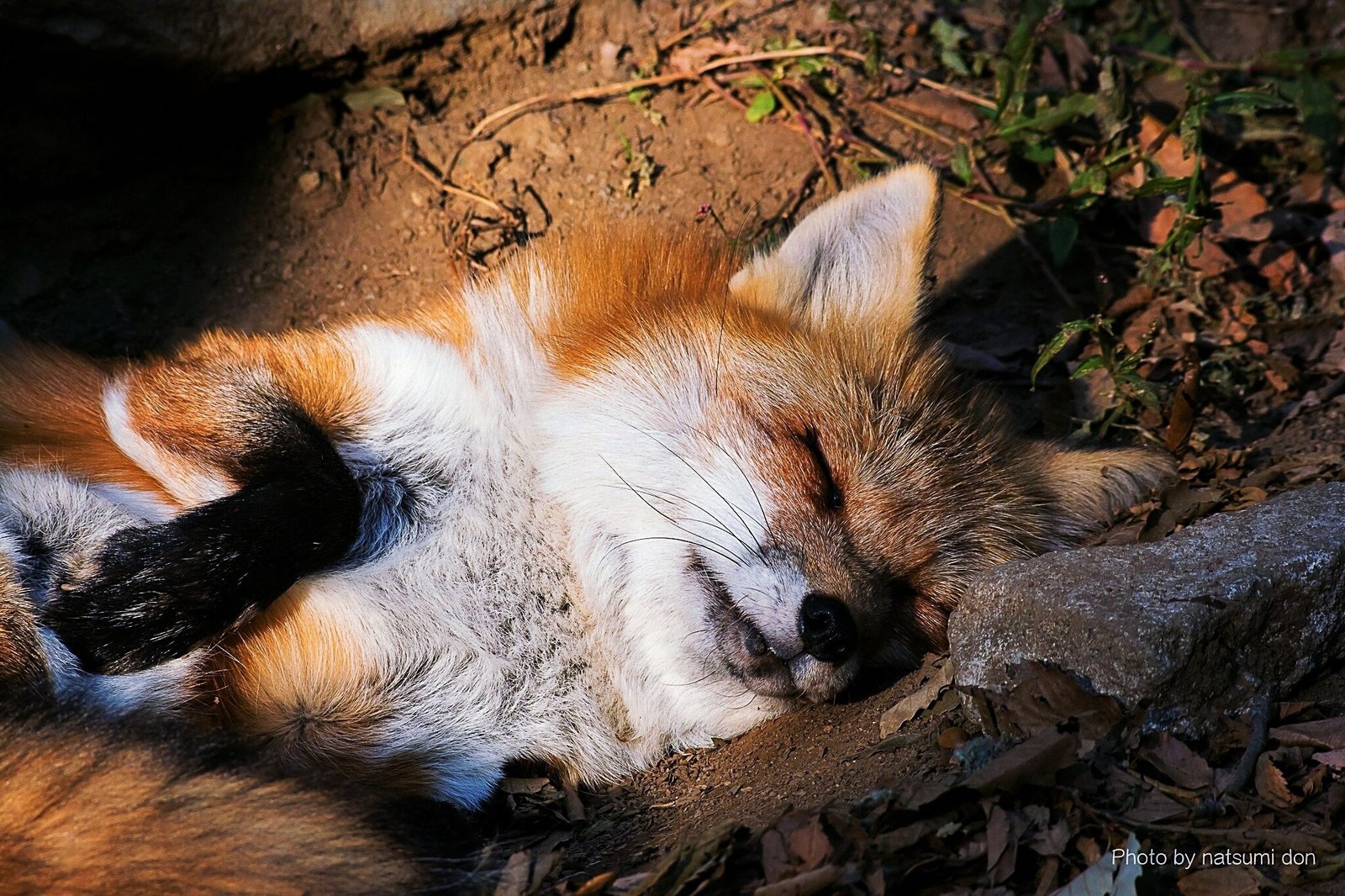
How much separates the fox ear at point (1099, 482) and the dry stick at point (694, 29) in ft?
9.56

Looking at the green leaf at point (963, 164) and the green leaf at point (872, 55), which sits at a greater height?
the green leaf at point (872, 55)

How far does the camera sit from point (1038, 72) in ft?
18.3

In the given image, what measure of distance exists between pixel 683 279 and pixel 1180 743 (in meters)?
2.16

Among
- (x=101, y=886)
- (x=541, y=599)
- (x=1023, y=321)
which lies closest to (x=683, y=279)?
(x=541, y=599)

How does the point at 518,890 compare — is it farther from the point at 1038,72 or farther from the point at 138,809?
the point at 1038,72

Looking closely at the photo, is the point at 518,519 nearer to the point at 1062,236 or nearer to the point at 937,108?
the point at 1062,236

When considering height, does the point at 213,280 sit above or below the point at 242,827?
above

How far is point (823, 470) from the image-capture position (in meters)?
3.40

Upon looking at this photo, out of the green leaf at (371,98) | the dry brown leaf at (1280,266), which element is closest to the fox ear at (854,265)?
the dry brown leaf at (1280,266)

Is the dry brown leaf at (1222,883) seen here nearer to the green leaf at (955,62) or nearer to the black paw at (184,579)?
the black paw at (184,579)

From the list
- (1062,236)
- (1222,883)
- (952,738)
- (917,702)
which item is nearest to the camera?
(1222,883)

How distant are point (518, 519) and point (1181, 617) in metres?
1.90

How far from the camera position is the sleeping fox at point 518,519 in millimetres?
3059

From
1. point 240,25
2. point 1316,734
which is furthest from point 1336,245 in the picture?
point 240,25
